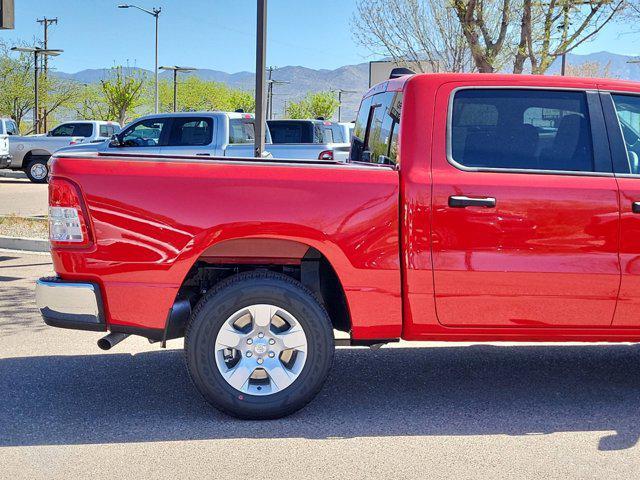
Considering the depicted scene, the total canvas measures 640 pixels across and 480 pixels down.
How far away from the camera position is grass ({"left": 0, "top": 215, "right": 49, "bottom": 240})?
471 inches

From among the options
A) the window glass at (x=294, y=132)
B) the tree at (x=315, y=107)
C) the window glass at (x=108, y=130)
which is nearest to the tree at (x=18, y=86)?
the window glass at (x=108, y=130)

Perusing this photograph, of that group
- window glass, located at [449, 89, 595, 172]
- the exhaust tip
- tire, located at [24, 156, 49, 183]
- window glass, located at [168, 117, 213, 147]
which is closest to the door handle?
window glass, located at [449, 89, 595, 172]

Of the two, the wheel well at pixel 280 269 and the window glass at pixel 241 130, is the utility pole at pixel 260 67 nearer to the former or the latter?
the wheel well at pixel 280 269

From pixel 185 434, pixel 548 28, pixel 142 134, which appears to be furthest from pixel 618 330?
pixel 142 134

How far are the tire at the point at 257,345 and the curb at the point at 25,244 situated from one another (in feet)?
23.8

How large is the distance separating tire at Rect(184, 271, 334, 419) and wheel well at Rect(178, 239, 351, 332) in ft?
0.65

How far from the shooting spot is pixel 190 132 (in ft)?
52.3

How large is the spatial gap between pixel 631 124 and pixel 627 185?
17.1 inches

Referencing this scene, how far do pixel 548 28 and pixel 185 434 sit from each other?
1092 centimetres

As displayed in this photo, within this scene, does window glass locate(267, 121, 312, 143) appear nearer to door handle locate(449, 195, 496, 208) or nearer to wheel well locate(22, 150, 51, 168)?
wheel well locate(22, 150, 51, 168)

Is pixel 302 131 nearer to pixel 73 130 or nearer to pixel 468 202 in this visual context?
pixel 73 130

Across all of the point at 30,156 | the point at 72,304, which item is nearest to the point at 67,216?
the point at 72,304

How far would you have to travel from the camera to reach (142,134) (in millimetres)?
17031

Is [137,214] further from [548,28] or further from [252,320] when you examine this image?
[548,28]
